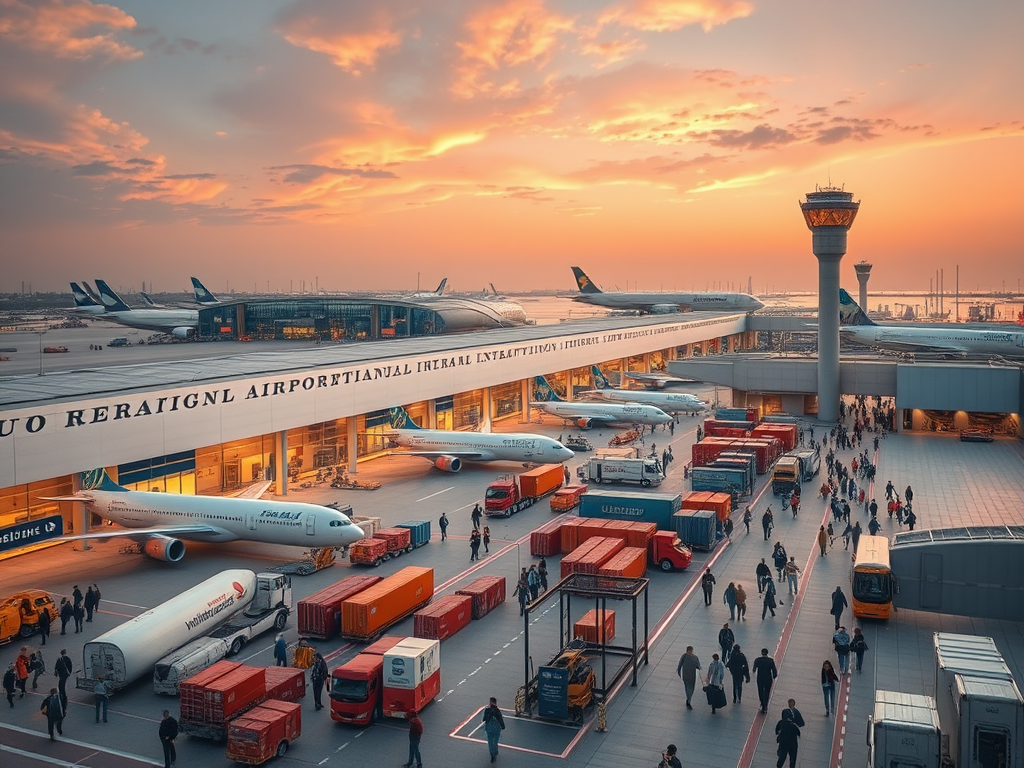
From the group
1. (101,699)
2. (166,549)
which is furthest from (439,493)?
(101,699)

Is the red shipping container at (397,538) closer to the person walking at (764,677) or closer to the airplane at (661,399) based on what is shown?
the person walking at (764,677)

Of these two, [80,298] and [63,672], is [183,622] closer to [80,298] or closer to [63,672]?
[63,672]

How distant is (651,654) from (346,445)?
1722 inches

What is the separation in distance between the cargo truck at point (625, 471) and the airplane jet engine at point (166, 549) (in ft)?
101

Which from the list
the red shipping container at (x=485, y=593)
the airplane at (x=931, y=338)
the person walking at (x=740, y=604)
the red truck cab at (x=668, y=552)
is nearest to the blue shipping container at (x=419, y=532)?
the red shipping container at (x=485, y=593)

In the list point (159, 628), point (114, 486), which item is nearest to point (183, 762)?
point (159, 628)

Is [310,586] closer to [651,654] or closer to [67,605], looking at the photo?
[67,605]

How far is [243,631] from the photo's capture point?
33281 millimetres

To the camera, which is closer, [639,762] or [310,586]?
[639,762]

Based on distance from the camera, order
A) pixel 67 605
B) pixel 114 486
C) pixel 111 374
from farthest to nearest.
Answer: pixel 111 374
pixel 114 486
pixel 67 605

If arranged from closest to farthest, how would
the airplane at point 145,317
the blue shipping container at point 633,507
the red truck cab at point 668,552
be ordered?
the red truck cab at point 668,552
the blue shipping container at point 633,507
the airplane at point 145,317

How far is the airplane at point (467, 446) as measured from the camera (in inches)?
2645

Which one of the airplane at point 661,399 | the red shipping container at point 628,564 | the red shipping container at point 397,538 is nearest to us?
the red shipping container at point 628,564

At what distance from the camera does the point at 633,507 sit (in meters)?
48.9
